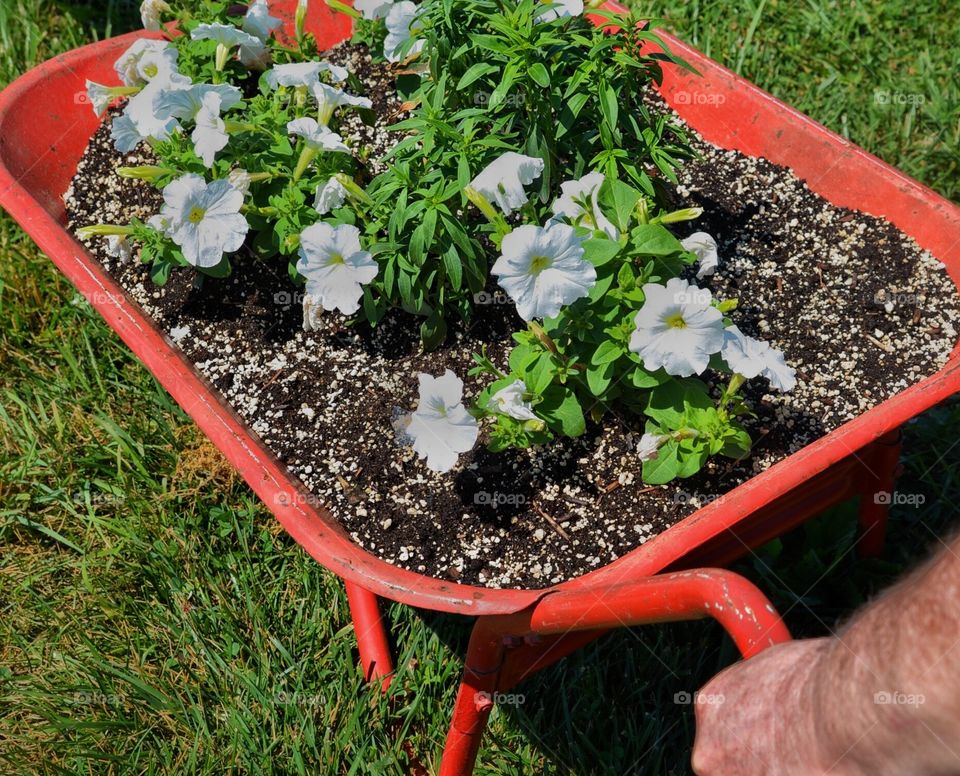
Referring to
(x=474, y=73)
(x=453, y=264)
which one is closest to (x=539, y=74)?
(x=474, y=73)

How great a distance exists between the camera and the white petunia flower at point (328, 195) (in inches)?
71.7

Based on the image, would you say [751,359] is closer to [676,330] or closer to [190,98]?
[676,330]

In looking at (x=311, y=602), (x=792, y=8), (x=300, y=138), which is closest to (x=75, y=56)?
(x=300, y=138)

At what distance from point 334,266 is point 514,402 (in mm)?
400

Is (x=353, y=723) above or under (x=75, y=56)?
under

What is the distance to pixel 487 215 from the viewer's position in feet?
5.28

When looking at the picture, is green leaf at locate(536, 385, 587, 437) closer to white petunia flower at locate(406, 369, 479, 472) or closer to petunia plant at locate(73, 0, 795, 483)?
petunia plant at locate(73, 0, 795, 483)

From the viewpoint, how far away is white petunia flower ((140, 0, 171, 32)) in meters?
2.19

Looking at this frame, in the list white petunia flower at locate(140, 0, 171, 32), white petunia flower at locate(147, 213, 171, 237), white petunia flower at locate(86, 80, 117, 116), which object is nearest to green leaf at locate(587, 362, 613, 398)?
white petunia flower at locate(147, 213, 171, 237)

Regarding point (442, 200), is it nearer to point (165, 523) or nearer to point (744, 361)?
point (744, 361)

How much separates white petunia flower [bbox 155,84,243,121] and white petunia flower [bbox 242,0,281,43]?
32cm

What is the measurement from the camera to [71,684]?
6.75 ft

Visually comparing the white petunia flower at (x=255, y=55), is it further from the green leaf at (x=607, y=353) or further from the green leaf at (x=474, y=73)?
the green leaf at (x=607, y=353)

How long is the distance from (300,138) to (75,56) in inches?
27.5
